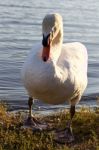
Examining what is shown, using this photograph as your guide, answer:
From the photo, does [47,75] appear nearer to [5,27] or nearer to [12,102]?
[12,102]

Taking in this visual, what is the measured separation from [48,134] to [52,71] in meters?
1.13

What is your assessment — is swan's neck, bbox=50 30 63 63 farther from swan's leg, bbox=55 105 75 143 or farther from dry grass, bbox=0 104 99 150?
dry grass, bbox=0 104 99 150

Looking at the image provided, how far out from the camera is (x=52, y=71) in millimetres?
7387

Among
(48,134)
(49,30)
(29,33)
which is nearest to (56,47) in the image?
(49,30)

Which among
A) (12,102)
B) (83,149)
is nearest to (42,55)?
(83,149)

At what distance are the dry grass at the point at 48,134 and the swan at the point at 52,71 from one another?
0.37m

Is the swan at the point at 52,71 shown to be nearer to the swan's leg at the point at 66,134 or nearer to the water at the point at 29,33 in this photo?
the swan's leg at the point at 66,134

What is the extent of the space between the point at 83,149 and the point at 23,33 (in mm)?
12673

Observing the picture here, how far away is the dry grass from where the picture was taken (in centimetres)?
733

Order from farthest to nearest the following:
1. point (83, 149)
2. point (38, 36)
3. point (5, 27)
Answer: point (5, 27), point (38, 36), point (83, 149)

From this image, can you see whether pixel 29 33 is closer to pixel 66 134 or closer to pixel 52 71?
pixel 66 134

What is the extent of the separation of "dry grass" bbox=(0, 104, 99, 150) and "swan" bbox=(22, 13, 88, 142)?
0.37 meters

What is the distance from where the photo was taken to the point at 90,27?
71.1ft

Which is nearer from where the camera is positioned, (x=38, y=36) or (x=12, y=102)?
(x=12, y=102)
